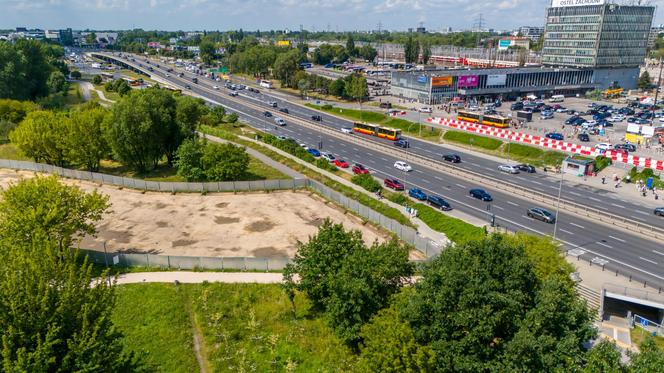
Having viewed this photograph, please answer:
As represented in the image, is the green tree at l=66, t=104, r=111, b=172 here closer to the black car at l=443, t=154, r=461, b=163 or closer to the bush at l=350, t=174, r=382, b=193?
the bush at l=350, t=174, r=382, b=193

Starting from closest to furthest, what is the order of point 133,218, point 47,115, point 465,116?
1. point 133,218
2. point 47,115
3. point 465,116

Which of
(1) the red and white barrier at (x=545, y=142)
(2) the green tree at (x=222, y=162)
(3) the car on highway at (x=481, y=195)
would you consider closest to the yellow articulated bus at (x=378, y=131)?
(1) the red and white barrier at (x=545, y=142)

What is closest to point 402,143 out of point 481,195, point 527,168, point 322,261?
point 527,168

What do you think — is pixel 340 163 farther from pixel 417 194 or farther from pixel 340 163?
pixel 417 194

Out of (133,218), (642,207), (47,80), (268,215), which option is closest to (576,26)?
(642,207)

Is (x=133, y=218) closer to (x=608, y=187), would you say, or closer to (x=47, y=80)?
(x=608, y=187)
